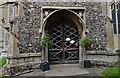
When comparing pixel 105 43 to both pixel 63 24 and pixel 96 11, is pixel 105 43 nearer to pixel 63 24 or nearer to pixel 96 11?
pixel 96 11

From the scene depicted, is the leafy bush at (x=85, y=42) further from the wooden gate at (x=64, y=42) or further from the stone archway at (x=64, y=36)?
the wooden gate at (x=64, y=42)

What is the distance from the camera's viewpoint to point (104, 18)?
424 inches

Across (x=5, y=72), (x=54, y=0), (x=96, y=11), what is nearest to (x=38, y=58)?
(x=5, y=72)

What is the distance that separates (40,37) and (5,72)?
2.40 meters

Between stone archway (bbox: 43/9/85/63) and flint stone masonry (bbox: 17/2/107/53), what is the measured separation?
0.56 m

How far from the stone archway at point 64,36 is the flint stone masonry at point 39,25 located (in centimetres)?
56

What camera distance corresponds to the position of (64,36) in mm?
10914

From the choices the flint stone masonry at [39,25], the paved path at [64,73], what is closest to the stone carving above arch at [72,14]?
the flint stone masonry at [39,25]

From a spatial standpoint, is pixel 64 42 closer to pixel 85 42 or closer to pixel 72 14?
pixel 85 42

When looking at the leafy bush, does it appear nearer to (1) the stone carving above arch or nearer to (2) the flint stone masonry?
(2) the flint stone masonry

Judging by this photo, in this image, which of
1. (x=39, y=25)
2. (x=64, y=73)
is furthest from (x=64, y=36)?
(x=64, y=73)

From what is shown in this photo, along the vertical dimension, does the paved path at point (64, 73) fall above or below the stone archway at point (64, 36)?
below

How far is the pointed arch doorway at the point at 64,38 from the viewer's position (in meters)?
10.8

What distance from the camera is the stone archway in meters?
10.7
